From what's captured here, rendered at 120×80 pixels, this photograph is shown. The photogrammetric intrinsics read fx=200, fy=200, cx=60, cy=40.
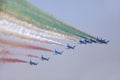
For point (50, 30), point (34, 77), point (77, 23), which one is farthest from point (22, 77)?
point (77, 23)

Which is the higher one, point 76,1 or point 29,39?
point 76,1

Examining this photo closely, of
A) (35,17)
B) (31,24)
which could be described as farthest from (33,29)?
(35,17)

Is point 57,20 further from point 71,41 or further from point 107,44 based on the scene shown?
point 107,44

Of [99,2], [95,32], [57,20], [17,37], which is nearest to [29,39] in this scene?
[17,37]

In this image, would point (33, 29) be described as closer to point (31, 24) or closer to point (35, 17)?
point (31, 24)

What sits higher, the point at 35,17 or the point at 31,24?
the point at 35,17

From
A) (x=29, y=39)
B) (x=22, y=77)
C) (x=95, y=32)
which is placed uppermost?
(x=95, y=32)
